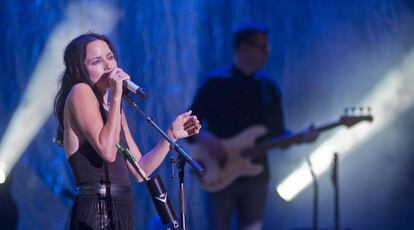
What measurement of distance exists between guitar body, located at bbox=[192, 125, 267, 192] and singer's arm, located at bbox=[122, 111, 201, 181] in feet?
A: 5.76

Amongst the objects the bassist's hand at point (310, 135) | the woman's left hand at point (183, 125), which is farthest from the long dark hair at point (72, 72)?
the bassist's hand at point (310, 135)

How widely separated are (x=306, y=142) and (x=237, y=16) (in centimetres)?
99

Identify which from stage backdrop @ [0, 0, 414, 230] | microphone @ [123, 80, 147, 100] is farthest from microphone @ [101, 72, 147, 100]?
stage backdrop @ [0, 0, 414, 230]

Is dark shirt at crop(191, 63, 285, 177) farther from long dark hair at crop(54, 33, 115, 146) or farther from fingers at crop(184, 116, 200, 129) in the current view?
long dark hair at crop(54, 33, 115, 146)

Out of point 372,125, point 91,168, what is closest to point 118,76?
point 91,168

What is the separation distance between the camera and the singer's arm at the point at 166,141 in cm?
230

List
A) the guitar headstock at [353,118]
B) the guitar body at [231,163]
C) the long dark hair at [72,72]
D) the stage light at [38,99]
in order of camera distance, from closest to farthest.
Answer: the long dark hair at [72,72] → the guitar body at [231,163] → the guitar headstock at [353,118] → the stage light at [38,99]

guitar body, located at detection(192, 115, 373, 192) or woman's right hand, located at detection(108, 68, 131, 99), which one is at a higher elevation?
woman's right hand, located at detection(108, 68, 131, 99)

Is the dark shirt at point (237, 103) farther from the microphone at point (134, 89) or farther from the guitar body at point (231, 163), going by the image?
the microphone at point (134, 89)

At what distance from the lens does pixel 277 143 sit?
14.0 feet

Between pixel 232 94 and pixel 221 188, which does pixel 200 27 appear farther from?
pixel 221 188

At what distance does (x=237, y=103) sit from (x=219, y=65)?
1.08 ft

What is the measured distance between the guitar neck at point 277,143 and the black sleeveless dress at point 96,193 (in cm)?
207

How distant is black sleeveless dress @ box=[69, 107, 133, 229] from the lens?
2.10 meters
